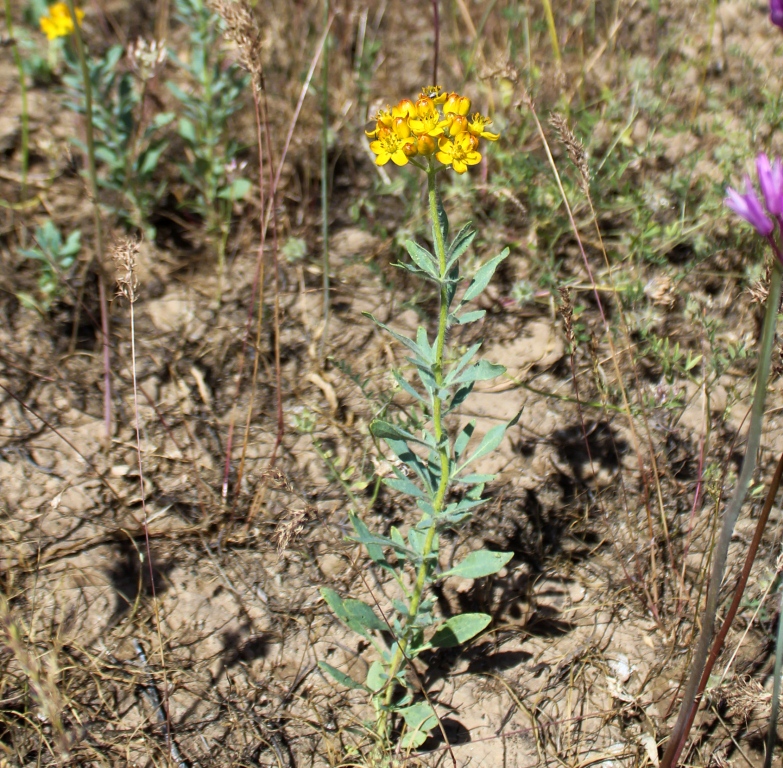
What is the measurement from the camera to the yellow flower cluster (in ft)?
5.08

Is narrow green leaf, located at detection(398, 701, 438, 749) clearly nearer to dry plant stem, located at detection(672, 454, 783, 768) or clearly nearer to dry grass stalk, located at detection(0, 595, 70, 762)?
dry plant stem, located at detection(672, 454, 783, 768)

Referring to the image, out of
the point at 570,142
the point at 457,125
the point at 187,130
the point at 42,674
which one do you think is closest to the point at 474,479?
the point at 457,125

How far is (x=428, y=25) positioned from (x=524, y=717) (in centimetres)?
342

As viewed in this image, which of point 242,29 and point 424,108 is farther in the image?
point 242,29

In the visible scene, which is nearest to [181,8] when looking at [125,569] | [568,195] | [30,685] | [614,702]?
[568,195]

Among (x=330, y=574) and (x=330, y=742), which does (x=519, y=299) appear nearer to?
(x=330, y=574)

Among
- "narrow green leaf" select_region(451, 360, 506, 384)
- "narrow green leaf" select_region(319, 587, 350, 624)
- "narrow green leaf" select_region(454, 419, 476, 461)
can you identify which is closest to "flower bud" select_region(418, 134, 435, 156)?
"narrow green leaf" select_region(451, 360, 506, 384)

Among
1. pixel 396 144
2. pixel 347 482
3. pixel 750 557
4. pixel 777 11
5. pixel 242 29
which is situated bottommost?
pixel 347 482

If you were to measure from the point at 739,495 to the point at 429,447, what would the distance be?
2.47 feet

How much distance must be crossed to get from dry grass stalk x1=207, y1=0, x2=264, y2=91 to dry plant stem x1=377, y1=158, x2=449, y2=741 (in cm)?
70

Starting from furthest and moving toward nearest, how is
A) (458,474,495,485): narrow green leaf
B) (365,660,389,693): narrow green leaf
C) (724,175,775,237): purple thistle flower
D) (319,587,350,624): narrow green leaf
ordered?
(365,660,389,693): narrow green leaf → (319,587,350,624): narrow green leaf → (458,474,495,485): narrow green leaf → (724,175,775,237): purple thistle flower

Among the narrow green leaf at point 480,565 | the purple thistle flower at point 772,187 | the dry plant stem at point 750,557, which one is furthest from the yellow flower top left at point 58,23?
the dry plant stem at point 750,557

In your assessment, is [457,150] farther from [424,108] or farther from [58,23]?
[58,23]

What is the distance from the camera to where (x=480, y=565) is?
6.22 ft
